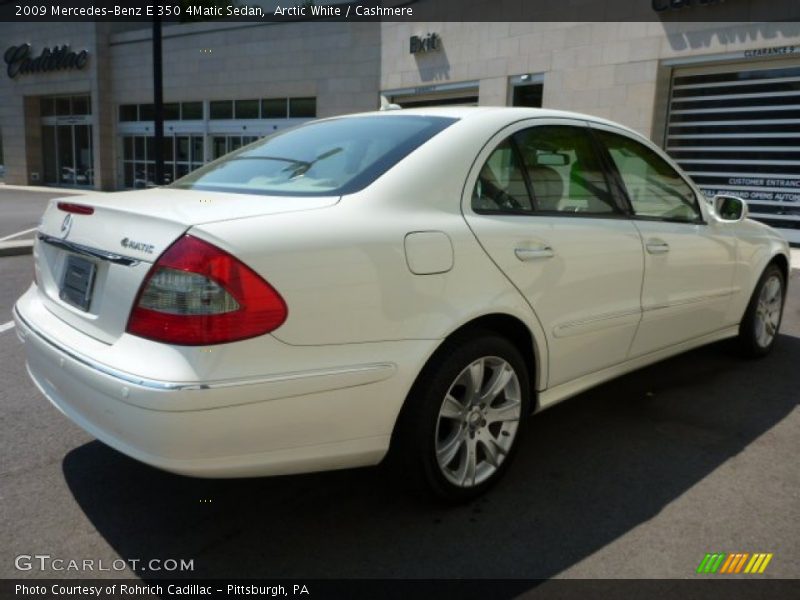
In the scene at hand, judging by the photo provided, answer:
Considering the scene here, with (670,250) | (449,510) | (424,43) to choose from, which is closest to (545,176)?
(670,250)

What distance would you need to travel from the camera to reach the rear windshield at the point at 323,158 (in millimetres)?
2764

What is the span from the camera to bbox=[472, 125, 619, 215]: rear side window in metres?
2.99

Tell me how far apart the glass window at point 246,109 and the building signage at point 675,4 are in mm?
14841

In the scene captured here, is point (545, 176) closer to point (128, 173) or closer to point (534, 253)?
point (534, 253)

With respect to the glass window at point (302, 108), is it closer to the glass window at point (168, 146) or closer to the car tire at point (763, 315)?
the glass window at point (168, 146)

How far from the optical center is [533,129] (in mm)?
3264

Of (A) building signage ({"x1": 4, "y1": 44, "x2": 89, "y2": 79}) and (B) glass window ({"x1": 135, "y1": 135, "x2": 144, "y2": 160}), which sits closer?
(B) glass window ({"x1": 135, "y1": 135, "x2": 144, "y2": 160})

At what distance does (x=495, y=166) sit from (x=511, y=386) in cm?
94

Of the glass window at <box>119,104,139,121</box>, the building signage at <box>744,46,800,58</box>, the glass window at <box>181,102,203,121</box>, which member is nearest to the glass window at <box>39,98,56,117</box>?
the glass window at <box>119,104,139,121</box>

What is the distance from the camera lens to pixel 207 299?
2.17 m

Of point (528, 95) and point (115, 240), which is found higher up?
point (528, 95)

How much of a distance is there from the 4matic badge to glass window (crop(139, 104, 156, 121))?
2788cm

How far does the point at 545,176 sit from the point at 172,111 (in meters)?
26.8

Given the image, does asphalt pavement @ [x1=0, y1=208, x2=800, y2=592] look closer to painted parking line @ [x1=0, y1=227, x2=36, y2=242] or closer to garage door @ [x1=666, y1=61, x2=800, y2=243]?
painted parking line @ [x1=0, y1=227, x2=36, y2=242]
